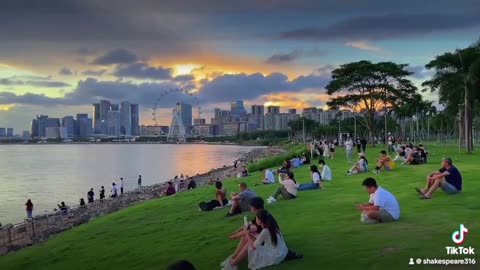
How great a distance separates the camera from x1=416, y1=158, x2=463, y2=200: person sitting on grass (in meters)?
14.0

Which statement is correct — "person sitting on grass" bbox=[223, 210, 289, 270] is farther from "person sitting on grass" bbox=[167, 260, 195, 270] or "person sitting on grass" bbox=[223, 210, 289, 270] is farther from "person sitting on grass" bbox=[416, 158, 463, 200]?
"person sitting on grass" bbox=[416, 158, 463, 200]

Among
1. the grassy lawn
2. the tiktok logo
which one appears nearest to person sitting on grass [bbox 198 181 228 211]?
the grassy lawn

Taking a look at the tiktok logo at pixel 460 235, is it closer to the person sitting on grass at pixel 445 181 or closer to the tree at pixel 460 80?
the person sitting on grass at pixel 445 181

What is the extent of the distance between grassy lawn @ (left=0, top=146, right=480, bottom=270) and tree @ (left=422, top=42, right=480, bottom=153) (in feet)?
69.6

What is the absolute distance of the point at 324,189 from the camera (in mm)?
18469

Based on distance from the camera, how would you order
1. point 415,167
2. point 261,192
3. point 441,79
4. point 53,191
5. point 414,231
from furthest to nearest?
point 53,191 < point 441,79 < point 415,167 < point 261,192 < point 414,231

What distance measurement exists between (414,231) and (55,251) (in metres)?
10.4

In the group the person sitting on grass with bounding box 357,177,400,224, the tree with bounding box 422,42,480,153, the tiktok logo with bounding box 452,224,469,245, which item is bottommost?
the tiktok logo with bounding box 452,224,469,245

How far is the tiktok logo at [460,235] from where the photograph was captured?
9012 mm

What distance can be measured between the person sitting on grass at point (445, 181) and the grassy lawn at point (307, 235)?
0.27 metres

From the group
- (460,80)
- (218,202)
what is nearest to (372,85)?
(460,80)

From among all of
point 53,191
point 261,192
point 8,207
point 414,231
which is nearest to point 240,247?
point 414,231

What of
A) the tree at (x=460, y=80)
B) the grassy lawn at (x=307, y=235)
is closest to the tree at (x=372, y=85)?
the tree at (x=460, y=80)

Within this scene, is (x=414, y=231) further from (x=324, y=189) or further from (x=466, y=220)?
(x=324, y=189)
